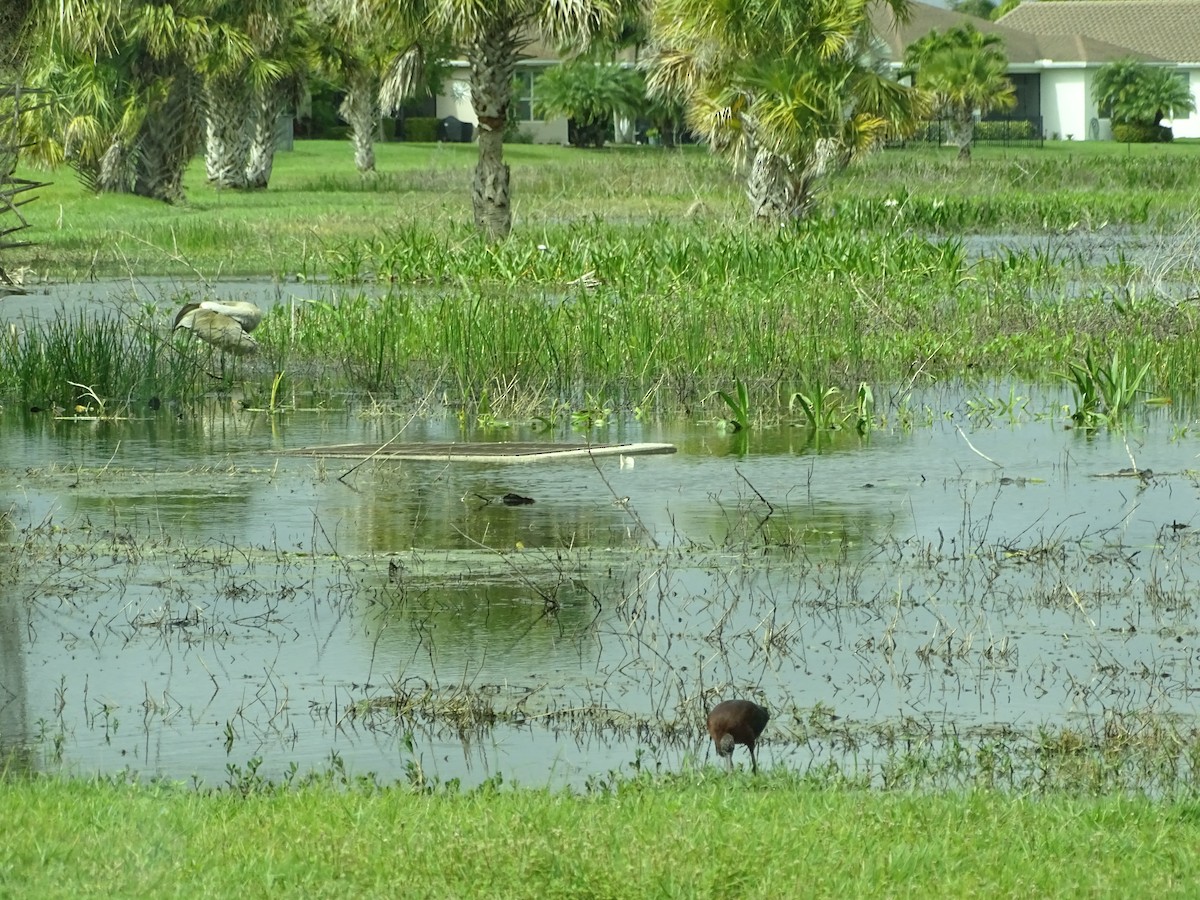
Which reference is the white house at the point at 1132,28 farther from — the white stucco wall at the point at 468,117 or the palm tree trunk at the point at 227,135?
the palm tree trunk at the point at 227,135

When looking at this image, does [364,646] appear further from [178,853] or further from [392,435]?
[392,435]

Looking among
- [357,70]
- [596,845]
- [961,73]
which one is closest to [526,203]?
[357,70]

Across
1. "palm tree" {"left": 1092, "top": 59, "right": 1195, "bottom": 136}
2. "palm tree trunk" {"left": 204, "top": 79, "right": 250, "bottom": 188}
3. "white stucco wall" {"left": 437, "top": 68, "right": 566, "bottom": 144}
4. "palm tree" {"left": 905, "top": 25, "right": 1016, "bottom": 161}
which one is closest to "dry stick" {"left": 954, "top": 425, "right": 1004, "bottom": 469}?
"palm tree trunk" {"left": 204, "top": 79, "right": 250, "bottom": 188}

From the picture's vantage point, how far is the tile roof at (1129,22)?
78.6 m

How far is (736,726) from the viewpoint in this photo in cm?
611

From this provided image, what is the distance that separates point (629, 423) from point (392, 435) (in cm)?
171

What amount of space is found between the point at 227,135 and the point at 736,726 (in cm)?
4461

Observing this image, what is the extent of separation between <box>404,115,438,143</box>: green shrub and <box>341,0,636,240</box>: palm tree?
43094 millimetres

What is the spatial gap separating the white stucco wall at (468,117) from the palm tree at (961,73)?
12112 millimetres

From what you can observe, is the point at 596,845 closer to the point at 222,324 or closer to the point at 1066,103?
the point at 222,324

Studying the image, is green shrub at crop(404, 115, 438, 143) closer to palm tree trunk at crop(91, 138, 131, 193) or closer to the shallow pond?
Answer: palm tree trunk at crop(91, 138, 131, 193)

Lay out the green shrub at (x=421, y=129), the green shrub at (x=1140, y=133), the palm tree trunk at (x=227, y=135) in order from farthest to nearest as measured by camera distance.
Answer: the green shrub at (x=1140, y=133) < the green shrub at (x=421, y=129) < the palm tree trunk at (x=227, y=135)

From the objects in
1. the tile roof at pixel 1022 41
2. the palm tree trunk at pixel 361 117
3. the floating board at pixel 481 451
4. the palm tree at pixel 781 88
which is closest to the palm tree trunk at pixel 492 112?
the palm tree at pixel 781 88

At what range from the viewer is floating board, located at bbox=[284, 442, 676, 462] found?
12237 millimetres
